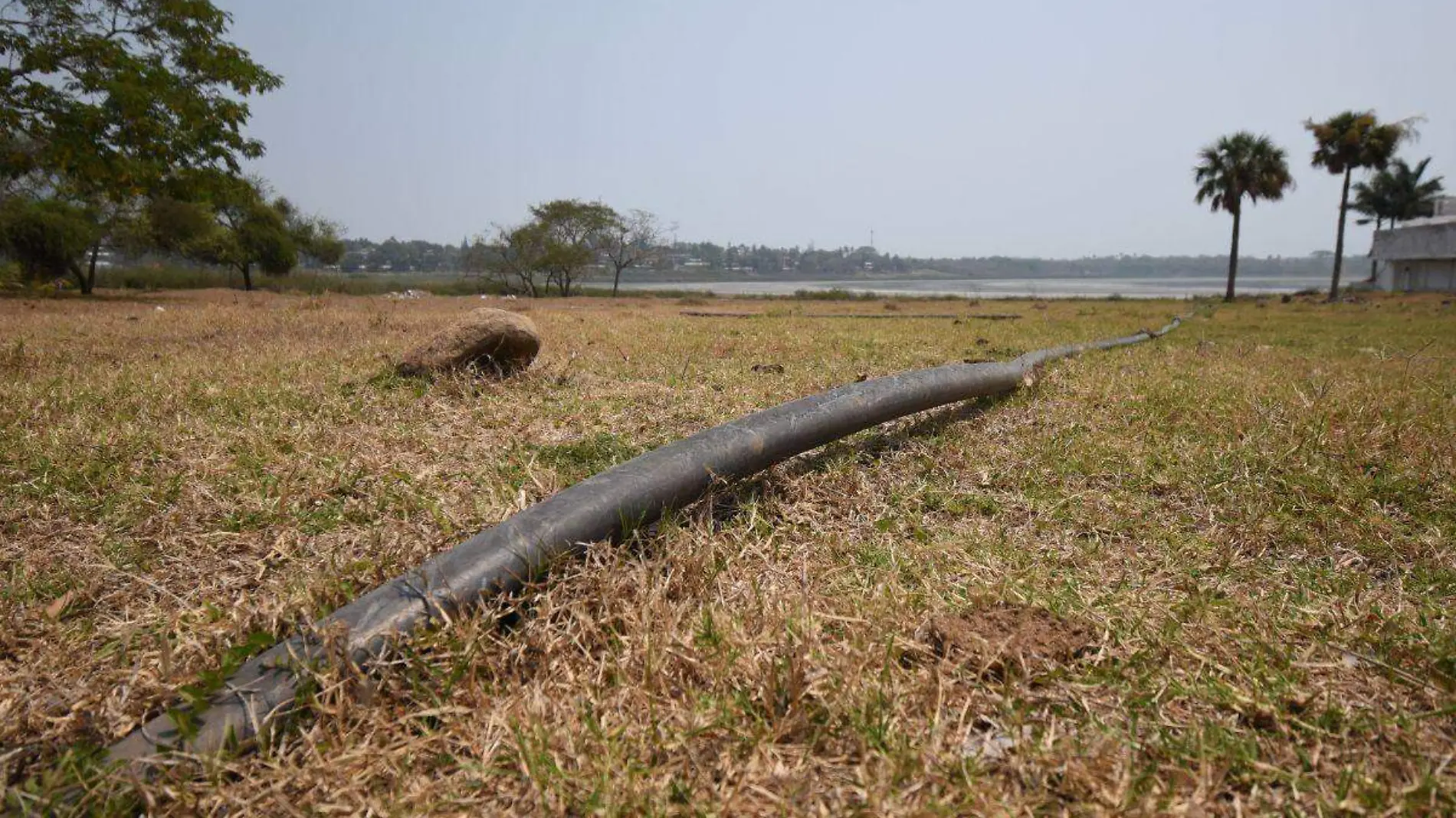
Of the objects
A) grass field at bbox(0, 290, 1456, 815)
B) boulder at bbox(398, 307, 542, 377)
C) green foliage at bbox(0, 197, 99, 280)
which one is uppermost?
green foliage at bbox(0, 197, 99, 280)

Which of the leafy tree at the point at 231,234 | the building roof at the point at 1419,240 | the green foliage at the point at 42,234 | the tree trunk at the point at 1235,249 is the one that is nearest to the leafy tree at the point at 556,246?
the leafy tree at the point at 231,234

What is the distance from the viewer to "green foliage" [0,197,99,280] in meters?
20.5

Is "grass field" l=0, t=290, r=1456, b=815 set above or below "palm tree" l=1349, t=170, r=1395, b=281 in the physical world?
below

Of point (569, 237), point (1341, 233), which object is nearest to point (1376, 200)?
point (1341, 233)

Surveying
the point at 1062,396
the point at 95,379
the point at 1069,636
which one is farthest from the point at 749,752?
the point at 95,379

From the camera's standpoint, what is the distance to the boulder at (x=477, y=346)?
185 inches

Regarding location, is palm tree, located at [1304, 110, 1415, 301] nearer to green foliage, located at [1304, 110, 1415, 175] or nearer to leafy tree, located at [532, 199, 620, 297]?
green foliage, located at [1304, 110, 1415, 175]

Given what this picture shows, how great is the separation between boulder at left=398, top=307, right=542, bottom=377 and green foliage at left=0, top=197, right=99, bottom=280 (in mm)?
23545

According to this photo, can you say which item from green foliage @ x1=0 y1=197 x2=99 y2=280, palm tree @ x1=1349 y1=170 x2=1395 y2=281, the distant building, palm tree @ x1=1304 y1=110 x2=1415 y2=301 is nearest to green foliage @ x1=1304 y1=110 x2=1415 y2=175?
palm tree @ x1=1304 y1=110 x2=1415 y2=301

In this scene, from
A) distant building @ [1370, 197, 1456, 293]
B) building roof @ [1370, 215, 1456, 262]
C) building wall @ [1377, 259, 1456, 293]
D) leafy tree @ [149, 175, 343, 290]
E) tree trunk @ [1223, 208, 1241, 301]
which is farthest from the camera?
building wall @ [1377, 259, 1456, 293]

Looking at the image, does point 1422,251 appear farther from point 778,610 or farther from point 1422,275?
point 778,610

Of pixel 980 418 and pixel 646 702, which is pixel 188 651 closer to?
pixel 646 702

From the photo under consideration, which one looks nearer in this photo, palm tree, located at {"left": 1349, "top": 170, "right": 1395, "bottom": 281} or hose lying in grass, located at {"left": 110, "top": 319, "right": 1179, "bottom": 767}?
hose lying in grass, located at {"left": 110, "top": 319, "right": 1179, "bottom": 767}

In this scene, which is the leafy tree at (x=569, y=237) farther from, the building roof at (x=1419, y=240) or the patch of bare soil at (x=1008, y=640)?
the building roof at (x=1419, y=240)
